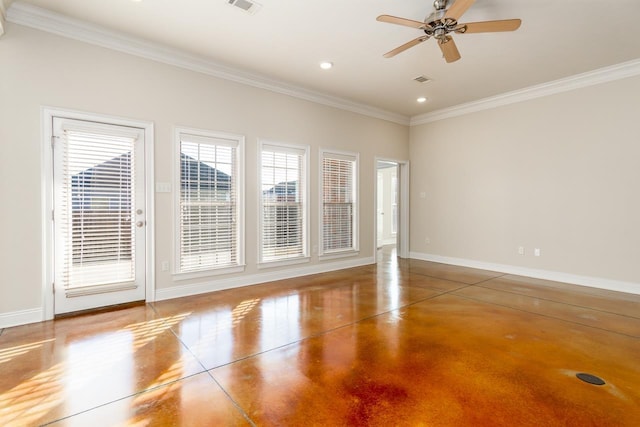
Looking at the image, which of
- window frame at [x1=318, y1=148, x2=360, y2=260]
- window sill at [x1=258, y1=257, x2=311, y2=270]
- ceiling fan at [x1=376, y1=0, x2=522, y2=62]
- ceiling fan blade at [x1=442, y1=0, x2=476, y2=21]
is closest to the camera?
ceiling fan blade at [x1=442, y1=0, x2=476, y2=21]

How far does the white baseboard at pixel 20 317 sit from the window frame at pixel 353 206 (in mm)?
3727

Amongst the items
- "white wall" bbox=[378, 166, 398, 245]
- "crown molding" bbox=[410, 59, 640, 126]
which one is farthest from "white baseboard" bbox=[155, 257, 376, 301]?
"white wall" bbox=[378, 166, 398, 245]

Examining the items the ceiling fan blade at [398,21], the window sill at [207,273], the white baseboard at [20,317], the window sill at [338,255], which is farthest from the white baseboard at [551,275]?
the white baseboard at [20,317]

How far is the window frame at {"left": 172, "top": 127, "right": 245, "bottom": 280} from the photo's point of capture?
408 centimetres

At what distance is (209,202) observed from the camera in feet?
14.4

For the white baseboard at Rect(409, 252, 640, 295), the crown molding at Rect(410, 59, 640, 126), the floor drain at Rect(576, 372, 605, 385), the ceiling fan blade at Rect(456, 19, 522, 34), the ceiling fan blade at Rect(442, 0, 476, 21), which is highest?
the crown molding at Rect(410, 59, 640, 126)

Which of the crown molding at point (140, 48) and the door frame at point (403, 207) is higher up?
the crown molding at point (140, 48)

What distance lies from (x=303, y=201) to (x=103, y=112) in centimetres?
296

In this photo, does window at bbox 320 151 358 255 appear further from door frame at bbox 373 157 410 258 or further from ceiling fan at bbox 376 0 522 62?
ceiling fan at bbox 376 0 522 62

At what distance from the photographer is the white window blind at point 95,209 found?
133 inches

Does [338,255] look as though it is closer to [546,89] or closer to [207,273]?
[207,273]

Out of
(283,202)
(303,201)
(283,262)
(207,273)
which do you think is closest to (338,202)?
(303,201)

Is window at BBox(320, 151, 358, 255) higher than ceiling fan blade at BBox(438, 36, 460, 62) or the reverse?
the reverse

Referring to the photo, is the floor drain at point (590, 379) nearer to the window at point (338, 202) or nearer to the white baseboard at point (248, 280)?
the white baseboard at point (248, 280)
